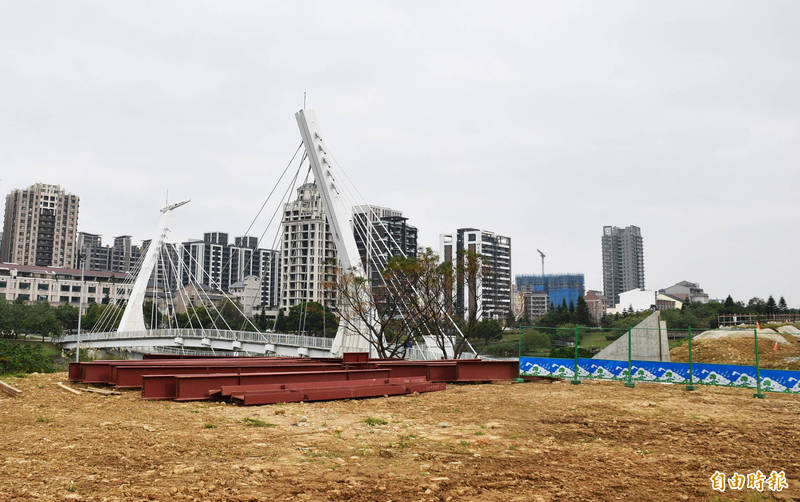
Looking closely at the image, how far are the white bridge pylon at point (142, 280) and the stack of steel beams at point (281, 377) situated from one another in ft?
188

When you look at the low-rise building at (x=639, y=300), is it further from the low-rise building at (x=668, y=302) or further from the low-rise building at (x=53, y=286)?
the low-rise building at (x=53, y=286)

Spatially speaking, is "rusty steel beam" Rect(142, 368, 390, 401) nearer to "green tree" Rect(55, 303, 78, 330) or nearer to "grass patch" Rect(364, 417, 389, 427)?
"grass patch" Rect(364, 417, 389, 427)

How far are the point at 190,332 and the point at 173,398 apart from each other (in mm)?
57875

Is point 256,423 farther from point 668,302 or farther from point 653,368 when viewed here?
point 668,302

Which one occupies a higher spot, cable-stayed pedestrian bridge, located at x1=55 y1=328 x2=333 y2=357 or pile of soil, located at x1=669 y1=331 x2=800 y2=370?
pile of soil, located at x1=669 y1=331 x2=800 y2=370

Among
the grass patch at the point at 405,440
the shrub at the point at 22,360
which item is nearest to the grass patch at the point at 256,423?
the grass patch at the point at 405,440

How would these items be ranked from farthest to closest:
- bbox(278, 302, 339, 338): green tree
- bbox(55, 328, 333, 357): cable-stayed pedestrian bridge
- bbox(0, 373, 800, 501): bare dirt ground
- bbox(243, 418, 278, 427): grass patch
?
bbox(278, 302, 339, 338): green tree
bbox(55, 328, 333, 357): cable-stayed pedestrian bridge
bbox(243, 418, 278, 427): grass patch
bbox(0, 373, 800, 501): bare dirt ground

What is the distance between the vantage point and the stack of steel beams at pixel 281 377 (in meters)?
13.8

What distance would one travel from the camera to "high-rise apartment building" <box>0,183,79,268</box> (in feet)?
553

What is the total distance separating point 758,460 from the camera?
885 centimetres

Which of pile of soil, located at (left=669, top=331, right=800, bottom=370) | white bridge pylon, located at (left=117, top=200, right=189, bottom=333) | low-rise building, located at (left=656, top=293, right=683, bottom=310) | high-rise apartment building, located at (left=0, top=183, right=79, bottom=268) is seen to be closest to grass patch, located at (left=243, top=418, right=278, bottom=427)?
pile of soil, located at (left=669, top=331, right=800, bottom=370)

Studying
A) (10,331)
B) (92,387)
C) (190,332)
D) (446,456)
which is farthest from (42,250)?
(446,456)

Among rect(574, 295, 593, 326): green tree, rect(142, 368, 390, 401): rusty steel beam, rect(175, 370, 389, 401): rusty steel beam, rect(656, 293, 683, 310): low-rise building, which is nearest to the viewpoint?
rect(142, 368, 390, 401): rusty steel beam

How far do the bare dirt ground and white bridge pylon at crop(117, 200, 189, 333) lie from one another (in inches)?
2425
